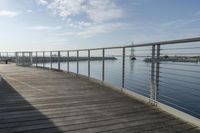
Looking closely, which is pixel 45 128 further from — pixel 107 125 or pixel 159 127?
pixel 159 127

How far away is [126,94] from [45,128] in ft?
9.75

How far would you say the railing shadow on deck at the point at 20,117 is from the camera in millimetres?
3723

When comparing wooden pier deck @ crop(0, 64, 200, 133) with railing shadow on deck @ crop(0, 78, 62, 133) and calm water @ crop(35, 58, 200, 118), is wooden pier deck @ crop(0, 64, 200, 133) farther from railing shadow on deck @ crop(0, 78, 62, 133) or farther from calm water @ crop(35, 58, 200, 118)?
calm water @ crop(35, 58, 200, 118)

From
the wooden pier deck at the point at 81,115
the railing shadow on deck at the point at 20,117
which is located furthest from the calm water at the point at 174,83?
the railing shadow on deck at the point at 20,117

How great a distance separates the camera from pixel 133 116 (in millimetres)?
4434

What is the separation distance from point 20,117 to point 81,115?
0.94 m

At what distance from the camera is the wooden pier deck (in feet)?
12.3

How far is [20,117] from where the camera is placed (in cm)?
425

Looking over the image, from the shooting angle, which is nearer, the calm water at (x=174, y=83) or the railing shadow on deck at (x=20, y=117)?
the railing shadow on deck at (x=20, y=117)

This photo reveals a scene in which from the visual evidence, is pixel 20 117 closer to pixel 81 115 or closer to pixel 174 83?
pixel 81 115

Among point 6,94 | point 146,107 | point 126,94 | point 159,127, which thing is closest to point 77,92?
point 126,94

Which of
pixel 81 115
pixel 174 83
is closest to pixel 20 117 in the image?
pixel 81 115

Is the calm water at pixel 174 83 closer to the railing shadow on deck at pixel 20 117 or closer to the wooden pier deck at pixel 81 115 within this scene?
the wooden pier deck at pixel 81 115

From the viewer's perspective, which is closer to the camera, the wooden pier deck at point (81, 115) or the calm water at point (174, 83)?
the wooden pier deck at point (81, 115)
